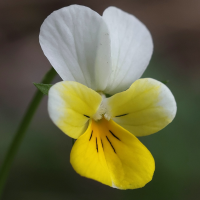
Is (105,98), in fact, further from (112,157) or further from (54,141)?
A: (54,141)

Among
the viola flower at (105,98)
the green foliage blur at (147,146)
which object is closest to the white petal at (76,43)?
the viola flower at (105,98)

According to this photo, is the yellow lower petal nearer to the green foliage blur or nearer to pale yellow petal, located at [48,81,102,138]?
pale yellow petal, located at [48,81,102,138]

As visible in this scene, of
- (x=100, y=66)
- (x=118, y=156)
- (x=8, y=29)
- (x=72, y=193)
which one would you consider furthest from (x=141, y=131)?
(x=8, y=29)

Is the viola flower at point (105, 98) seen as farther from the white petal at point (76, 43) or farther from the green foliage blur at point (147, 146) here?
the green foliage blur at point (147, 146)

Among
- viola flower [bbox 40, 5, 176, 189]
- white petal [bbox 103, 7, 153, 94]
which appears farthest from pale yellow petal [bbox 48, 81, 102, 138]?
white petal [bbox 103, 7, 153, 94]

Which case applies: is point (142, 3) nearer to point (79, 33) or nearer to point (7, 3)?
point (7, 3)

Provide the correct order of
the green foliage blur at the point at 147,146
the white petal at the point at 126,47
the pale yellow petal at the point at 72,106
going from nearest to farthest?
the pale yellow petal at the point at 72,106
the white petal at the point at 126,47
the green foliage blur at the point at 147,146
